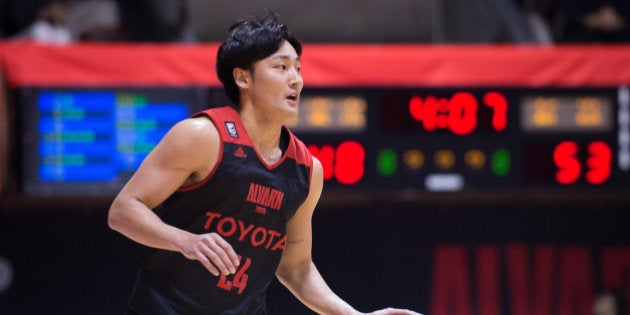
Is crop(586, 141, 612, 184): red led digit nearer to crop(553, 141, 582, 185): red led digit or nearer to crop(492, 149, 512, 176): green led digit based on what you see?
crop(553, 141, 582, 185): red led digit

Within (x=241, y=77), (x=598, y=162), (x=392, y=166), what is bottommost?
(x=598, y=162)

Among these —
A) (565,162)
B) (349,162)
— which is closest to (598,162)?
(565,162)

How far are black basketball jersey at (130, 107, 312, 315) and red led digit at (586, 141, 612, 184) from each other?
179 inches

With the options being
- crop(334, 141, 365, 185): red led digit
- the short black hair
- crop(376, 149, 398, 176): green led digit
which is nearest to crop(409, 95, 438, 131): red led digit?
crop(376, 149, 398, 176): green led digit

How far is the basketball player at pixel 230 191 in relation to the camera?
3.41 m

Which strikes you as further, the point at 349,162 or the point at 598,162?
the point at 598,162

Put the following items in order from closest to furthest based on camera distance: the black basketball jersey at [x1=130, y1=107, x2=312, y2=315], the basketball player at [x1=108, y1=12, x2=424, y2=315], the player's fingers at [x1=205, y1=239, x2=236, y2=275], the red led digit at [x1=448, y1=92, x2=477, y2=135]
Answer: the player's fingers at [x1=205, y1=239, x2=236, y2=275] → the basketball player at [x1=108, y1=12, x2=424, y2=315] → the black basketball jersey at [x1=130, y1=107, x2=312, y2=315] → the red led digit at [x1=448, y1=92, x2=477, y2=135]

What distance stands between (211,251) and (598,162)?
517 centimetres

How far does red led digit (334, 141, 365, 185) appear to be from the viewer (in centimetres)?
755

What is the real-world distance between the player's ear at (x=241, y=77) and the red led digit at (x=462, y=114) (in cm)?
409

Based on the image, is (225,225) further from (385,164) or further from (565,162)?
(565,162)

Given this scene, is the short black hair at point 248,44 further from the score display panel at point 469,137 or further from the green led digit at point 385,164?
the green led digit at point 385,164

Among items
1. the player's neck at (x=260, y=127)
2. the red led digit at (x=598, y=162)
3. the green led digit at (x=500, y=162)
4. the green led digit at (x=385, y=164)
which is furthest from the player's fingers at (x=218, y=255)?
the red led digit at (x=598, y=162)

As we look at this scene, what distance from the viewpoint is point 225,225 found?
3.56m
